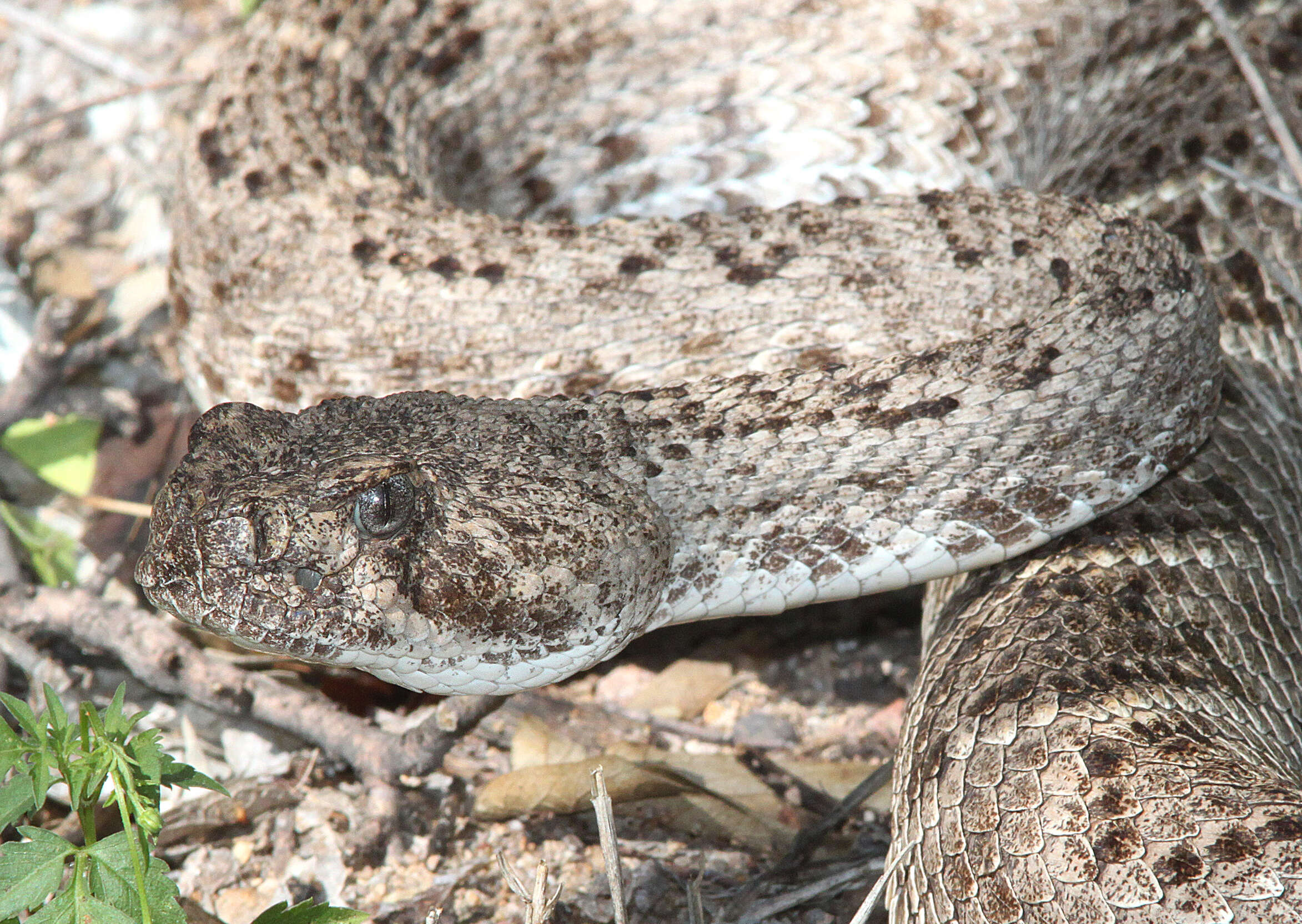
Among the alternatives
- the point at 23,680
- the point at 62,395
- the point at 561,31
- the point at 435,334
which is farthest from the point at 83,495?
the point at 561,31

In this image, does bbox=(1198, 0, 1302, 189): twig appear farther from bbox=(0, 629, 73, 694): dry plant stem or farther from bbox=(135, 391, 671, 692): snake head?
bbox=(0, 629, 73, 694): dry plant stem

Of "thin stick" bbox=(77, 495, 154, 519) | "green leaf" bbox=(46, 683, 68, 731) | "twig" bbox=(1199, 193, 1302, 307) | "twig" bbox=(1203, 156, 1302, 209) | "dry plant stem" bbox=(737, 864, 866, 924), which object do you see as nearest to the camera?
"green leaf" bbox=(46, 683, 68, 731)

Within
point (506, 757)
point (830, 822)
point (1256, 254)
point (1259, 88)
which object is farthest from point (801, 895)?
point (1259, 88)

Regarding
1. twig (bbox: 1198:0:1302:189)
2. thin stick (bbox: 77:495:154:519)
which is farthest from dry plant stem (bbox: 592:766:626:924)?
twig (bbox: 1198:0:1302:189)

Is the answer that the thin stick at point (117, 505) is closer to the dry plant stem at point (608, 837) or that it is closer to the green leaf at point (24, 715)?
the green leaf at point (24, 715)

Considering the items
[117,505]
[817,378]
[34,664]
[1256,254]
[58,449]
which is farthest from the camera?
[58,449]

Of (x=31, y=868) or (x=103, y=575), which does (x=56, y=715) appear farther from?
(x=103, y=575)
